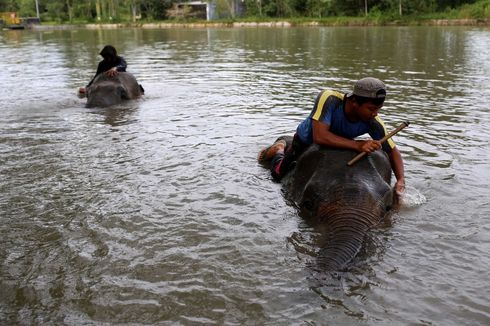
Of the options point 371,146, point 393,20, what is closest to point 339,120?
point 371,146

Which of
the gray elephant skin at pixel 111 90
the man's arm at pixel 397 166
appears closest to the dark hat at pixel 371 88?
the man's arm at pixel 397 166

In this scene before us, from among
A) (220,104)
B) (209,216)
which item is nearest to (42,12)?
(220,104)

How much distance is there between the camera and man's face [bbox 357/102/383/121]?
16.7 feet

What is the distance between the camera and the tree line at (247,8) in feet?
188

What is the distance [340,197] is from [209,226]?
4.39ft

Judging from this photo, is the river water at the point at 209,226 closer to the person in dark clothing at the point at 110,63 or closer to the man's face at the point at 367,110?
the man's face at the point at 367,110

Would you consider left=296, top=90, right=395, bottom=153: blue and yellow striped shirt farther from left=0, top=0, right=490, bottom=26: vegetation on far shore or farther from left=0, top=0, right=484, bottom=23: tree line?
left=0, top=0, right=484, bottom=23: tree line

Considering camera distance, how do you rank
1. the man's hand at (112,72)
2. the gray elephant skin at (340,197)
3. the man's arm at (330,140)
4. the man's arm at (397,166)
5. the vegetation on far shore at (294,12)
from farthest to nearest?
the vegetation on far shore at (294,12)
the man's hand at (112,72)
the man's arm at (397,166)
the man's arm at (330,140)
the gray elephant skin at (340,197)

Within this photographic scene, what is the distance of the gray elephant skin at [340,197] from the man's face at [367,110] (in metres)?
0.39

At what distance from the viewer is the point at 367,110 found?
516 cm

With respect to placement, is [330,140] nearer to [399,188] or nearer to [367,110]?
[367,110]

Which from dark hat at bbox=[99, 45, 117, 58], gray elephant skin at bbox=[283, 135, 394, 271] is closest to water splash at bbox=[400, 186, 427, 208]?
gray elephant skin at bbox=[283, 135, 394, 271]

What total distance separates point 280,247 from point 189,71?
45.0 ft

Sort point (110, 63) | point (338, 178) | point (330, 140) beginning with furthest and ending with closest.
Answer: point (110, 63), point (330, 140), point (338, 178)
